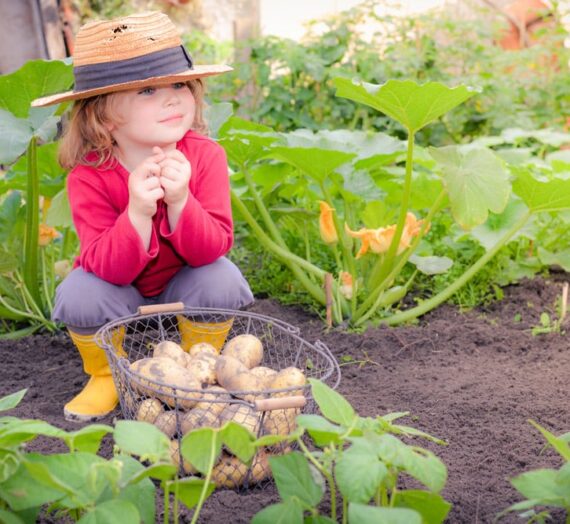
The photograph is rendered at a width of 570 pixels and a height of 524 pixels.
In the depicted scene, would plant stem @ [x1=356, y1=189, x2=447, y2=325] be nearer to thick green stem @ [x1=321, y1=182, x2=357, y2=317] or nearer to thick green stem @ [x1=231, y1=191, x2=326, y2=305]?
thick green stem @ [x1=321, y1=182, x2=357, y2=317]

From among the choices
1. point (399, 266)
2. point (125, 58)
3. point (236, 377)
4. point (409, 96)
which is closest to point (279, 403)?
point (236, 377)

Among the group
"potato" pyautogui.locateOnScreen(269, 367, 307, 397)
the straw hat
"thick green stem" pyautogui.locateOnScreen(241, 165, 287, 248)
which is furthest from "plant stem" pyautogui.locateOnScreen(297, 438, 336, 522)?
"thick green stem" pyautogui.locateOnScreen(241, 165, 287, 248)

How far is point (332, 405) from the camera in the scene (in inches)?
52.6

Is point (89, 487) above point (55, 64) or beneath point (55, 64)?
beneath

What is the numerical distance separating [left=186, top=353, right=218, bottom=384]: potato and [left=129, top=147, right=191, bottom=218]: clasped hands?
38 centimetres

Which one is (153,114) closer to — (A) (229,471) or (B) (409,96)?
(B) (409,96)

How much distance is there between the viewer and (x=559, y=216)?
313 cm

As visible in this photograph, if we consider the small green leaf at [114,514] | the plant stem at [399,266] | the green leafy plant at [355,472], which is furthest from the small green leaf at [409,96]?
the small green leaf at [114,514]

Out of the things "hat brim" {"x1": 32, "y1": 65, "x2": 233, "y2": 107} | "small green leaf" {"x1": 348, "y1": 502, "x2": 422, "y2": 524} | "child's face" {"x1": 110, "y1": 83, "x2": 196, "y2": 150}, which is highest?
"hat brim" {"x1": 32, "y1": 65, "x2": 233, "y2": 107}

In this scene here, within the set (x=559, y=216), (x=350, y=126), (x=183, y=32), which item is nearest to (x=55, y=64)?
(x=559, y=216)

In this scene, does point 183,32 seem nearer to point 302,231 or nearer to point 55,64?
point 302,231

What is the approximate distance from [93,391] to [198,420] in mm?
609

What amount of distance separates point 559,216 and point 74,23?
123 inches

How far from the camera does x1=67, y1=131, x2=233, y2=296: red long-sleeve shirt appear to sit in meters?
2.11
